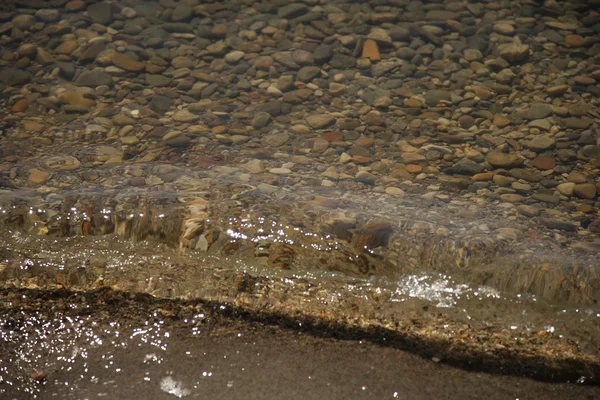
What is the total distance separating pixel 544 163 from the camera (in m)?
2.81

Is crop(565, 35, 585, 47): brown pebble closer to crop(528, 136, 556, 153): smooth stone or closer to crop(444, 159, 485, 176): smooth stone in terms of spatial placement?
crop(528, 136, 556, 153): smooth stone

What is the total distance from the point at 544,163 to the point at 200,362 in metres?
1.73

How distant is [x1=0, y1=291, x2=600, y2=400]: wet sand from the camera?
1.84 meters

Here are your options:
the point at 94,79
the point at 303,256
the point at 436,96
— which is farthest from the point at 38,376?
the point at 436,96

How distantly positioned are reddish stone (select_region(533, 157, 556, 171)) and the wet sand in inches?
45.8

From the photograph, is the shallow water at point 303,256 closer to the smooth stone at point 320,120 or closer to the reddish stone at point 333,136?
the reddish stone at point 333,136

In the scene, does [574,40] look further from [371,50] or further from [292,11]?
[292,11]

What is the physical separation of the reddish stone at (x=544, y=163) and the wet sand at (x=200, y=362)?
3.82ft

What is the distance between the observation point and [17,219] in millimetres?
2359

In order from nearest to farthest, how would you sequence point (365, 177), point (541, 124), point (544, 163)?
point (365, 177)
point (544, 163)
point (541, 124)

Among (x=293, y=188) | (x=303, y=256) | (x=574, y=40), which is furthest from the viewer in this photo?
(x=574, y=40)

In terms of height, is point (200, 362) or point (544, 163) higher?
point (544, 163)

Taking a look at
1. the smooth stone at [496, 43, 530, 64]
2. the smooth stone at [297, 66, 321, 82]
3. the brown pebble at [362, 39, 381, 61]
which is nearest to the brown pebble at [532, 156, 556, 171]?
the smooth stone at [496, 43, 530, 64]

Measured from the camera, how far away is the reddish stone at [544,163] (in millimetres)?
2791
